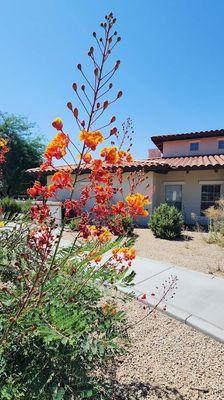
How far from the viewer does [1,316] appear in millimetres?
1633

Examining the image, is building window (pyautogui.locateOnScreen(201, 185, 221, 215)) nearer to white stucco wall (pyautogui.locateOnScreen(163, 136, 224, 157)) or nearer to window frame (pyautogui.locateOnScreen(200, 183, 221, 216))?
window frame (pyautogui.locateOnScreen(200, 183, 221, 216))

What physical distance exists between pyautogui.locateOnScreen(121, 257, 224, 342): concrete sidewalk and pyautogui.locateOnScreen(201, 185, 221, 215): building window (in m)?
8.77

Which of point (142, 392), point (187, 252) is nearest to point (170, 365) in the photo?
point (142, 392)

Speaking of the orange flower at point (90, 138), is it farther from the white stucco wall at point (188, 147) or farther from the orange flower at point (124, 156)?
the white stucco wall at point (188, 147)

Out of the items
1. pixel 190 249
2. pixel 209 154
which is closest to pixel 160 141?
pixel 209 154

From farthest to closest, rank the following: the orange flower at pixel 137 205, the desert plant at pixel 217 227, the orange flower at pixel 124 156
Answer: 1. the desert plant at pixel 217 227
2. the orange flower at pixel 124 156
3. the orange flower at pixel 137 205

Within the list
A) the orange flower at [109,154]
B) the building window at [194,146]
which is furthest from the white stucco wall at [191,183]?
the orange flower at [109,154]

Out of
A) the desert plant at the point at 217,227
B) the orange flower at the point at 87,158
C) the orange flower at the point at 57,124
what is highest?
the orange flower at the point at 57,124

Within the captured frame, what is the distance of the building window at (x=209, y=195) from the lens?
1423 cm

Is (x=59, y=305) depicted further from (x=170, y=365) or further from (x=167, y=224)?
(x=167, y=224)

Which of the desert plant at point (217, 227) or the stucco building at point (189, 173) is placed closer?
the desert plant at point (217, 227)

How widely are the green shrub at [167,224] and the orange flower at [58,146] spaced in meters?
9.00

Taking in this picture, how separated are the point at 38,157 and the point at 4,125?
408 centimetres

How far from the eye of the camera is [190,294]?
15.1ft
